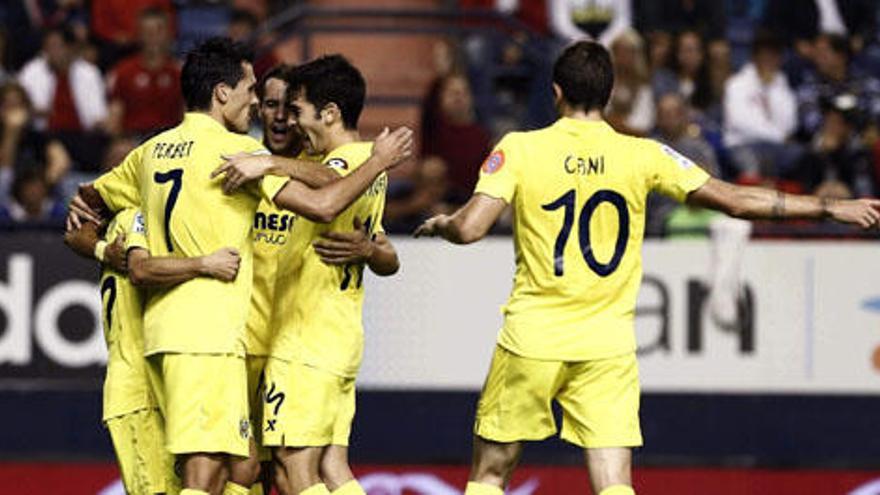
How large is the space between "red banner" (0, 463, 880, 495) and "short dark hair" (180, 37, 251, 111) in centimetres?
412

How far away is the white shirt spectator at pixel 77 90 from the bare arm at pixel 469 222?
758 cm

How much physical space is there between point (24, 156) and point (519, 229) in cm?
683

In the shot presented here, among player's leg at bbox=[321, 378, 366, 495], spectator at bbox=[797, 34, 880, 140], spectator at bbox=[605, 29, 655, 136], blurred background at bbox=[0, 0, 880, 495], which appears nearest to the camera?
player's leg at bbox=[321, 378, 366, 495]

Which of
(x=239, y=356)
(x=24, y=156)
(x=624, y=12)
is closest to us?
(x=239, y=356)

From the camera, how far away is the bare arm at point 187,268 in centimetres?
1014

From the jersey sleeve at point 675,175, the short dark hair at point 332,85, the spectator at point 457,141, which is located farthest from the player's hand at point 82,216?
the spectator at point 457,141

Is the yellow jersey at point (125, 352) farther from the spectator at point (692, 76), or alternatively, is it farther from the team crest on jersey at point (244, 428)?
the spectator at point (692, 76)

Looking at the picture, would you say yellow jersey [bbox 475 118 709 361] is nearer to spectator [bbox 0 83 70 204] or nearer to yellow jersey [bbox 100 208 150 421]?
yellow jersey [bbox 100 208 150 421]

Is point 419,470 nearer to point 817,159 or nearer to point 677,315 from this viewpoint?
point 677,315

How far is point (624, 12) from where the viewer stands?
17.9 meters

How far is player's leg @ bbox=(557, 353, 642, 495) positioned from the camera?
34.2 feet

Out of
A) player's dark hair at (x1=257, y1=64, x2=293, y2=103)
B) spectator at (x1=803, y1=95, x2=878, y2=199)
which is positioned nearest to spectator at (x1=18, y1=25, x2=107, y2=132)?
spectator at (x1=803, y1=95, x2=878, y2=199)

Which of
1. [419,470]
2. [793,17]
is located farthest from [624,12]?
[419,470]

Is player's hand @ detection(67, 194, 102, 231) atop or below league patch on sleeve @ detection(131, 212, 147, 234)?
atop
